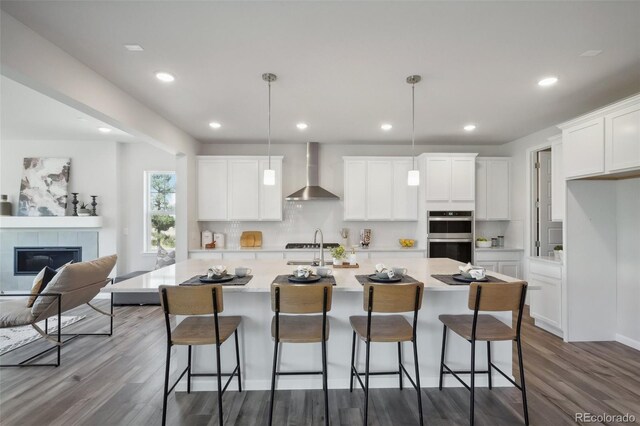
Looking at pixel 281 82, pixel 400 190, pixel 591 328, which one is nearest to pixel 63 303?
pixel 281 82

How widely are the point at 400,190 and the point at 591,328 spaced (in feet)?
9.75

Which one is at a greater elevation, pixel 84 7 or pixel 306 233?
pixel 84 7

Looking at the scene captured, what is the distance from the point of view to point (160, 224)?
6008 millimetres

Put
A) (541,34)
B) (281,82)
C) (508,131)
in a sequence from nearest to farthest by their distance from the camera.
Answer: (541,34)
(281,82)
(508,131)

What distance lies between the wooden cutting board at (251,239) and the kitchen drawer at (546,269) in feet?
13.5

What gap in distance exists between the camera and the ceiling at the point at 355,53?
195 cm

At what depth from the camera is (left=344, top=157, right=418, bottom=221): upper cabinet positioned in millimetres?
5227

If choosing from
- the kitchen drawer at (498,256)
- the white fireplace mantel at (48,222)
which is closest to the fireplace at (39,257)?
the white fireplace mantel at (48,222)

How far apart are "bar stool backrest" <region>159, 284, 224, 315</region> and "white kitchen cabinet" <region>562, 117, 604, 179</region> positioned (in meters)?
3.83

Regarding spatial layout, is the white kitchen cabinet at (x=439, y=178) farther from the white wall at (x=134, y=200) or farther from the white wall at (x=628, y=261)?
the white wall at (x=134, y=200)

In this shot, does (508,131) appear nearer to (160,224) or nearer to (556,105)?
(556,105)

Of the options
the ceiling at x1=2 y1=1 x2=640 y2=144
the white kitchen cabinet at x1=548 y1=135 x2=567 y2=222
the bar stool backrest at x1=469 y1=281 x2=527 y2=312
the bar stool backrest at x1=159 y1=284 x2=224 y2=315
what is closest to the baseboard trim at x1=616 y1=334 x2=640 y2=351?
the white kitchen cabinet at x1=548 y1=135 x2=567 y2=222

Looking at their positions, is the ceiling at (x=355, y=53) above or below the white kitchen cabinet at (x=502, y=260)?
above

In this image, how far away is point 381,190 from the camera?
5.24 m
